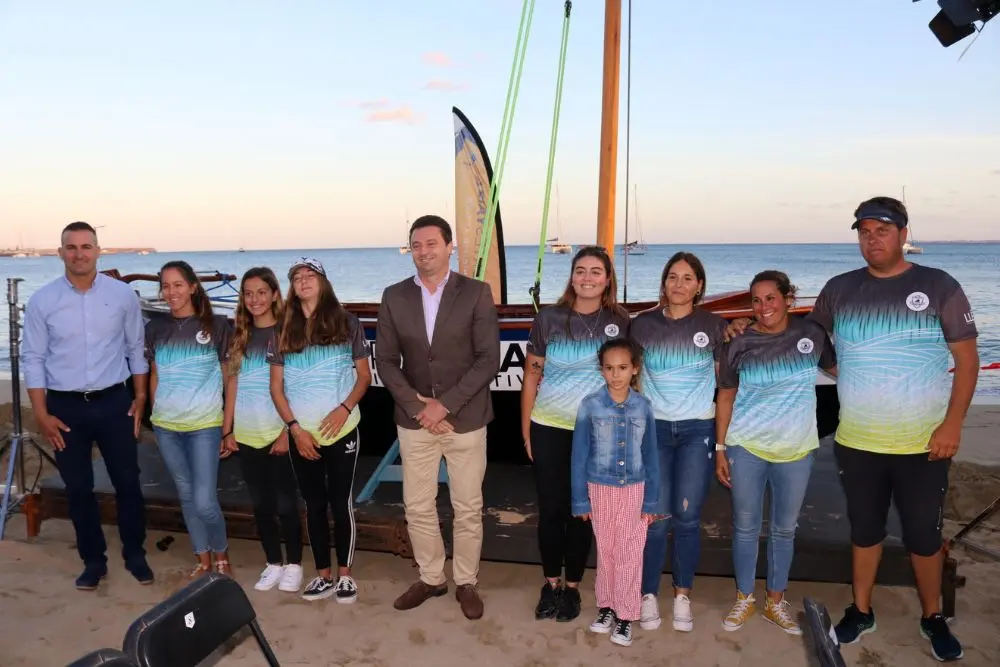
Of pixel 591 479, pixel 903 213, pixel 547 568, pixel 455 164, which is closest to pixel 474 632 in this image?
pixel 547 568

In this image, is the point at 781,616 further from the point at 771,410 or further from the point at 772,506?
the point at 771,410

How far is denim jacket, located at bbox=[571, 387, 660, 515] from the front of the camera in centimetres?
282

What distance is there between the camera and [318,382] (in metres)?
3.18

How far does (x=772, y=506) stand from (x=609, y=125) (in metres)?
3.26

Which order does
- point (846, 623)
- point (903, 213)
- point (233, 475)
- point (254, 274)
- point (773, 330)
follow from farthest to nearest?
point (233, 475), point (254, 274), point (846, 623), point (773, 330), point (903, 213)

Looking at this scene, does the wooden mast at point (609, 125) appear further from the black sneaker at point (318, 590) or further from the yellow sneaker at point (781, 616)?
the black sneaker at point (318, 590)

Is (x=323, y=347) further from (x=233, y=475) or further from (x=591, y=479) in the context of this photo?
(x=233, y=475)

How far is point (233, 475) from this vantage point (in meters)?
4.52

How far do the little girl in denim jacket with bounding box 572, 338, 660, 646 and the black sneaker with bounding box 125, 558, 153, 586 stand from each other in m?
2.42

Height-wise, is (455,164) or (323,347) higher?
(455,164)

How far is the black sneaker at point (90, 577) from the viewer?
356cm

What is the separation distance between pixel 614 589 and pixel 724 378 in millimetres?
1073

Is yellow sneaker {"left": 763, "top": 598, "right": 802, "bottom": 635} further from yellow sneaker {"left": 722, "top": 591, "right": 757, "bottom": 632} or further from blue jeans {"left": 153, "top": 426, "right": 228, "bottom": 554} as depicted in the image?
blue jeans {"left": 153, "top": 426, "right": 228, "bottom": 554}

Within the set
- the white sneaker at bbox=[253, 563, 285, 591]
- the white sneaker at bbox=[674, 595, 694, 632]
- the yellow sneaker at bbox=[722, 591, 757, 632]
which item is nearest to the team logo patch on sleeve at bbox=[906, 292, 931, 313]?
the yellow sneaker at bbox=[722, 591, 757, 632]
